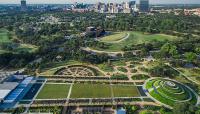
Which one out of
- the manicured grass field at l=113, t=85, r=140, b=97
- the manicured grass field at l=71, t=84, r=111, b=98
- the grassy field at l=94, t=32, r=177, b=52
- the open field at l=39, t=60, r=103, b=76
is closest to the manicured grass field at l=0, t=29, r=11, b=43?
the open field at l=39, t=60, r=103, b=76

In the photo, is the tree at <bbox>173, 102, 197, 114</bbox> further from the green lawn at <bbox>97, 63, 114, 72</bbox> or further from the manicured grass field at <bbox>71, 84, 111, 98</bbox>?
the green lawn at <bbox>97, 63, 114, 72</bbox>

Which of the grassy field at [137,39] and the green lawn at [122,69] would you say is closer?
the green lawn at [122,69]

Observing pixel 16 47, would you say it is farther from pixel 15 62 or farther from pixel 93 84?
pixel 93 84

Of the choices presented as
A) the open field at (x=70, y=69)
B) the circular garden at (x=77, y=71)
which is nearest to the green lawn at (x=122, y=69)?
the open field at (x=70, y=69)

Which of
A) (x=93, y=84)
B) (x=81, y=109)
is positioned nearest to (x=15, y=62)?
(x=93, y=84)

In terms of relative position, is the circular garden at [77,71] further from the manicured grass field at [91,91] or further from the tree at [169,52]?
the tree at [169,52]

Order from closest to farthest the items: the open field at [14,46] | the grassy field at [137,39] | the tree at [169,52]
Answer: the tree at [169,52] < the open field at [14,46] < the grassy field at [137,39]
